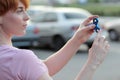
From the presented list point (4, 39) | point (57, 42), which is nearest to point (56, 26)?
point (57, 42)

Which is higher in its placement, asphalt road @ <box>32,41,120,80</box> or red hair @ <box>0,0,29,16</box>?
red hair @ <box>0,0,29,16</box>

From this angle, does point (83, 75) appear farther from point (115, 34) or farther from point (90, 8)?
point (90, 8)

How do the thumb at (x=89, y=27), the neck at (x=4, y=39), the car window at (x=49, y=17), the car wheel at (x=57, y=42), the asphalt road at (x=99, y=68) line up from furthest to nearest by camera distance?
the car window at (x=49, y=17) → the car wheel at (x=57, y=42) → the asphalt road at (x=99, y=68) → the thumb at (x=89, y=27) → the neck at (x=4, y=39)

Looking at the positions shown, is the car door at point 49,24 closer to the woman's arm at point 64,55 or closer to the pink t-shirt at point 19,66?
the woman's arm at point 64,55

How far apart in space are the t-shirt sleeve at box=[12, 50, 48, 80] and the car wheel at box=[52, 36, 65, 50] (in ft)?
40.5

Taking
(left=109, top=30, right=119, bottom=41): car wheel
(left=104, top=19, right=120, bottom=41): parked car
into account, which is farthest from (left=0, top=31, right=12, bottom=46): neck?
(left=109, top=30, right=119, bottom=41): car wheel

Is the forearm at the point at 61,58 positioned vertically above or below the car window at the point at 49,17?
above

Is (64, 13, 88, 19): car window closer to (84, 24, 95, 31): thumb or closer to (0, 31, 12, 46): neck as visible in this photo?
(84, 24, 95, 31): thumb

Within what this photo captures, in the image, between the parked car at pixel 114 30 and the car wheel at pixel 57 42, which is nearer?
the car wheel at pixel 57 42

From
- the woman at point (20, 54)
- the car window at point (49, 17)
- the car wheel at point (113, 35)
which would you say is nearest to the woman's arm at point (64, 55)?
the woman at point (20, 54)

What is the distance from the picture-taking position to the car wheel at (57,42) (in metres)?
14.2

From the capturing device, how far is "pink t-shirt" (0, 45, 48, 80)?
1.70 meters

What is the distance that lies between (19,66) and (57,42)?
12735mm

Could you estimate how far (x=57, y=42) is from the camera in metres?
14.4
